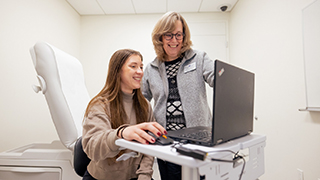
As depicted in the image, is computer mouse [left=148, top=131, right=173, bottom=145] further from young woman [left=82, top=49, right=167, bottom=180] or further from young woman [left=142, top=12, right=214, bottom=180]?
young woman [left=142, top=12, right=214, bottom=180]

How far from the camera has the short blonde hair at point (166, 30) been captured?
1.07 meters

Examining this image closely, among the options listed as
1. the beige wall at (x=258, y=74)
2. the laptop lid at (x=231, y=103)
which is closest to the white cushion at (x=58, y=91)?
the beige wall at (x=258, y=74)

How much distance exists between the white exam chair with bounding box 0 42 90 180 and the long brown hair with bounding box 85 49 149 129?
495 millimetres

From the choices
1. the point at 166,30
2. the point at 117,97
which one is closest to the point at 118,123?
the point at 117,97

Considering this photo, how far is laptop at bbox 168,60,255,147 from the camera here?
1.66ft

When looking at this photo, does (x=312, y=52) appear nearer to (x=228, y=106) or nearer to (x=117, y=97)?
(x=228, y=106)

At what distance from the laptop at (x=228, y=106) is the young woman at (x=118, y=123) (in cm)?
17

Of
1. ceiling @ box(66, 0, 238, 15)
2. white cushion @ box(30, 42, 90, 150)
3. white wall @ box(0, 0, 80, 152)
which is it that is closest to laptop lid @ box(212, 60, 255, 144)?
white cushion @ box(30, 42, 90, 150)

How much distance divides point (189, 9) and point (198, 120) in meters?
2.31

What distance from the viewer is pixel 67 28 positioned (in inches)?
105

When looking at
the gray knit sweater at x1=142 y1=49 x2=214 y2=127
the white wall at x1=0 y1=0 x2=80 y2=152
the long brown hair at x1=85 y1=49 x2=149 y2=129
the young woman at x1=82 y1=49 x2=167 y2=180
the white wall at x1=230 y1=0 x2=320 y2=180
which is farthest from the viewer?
the white wall at x1=0 y1=0 x2=80 y2=152

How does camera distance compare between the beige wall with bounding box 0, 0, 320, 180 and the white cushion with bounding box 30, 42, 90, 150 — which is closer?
the white cushion with bounding box 30, 42, 90, 150

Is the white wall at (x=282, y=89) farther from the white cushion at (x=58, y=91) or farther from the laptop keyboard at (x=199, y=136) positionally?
the white cushion at (x=58, y=91)

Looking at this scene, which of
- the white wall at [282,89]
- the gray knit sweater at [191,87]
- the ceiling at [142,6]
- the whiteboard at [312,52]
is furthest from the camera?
the ceiling at [142,6]
